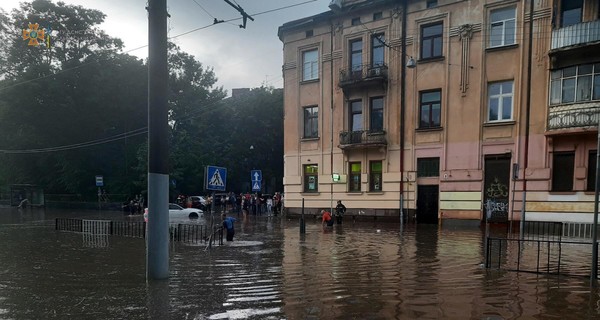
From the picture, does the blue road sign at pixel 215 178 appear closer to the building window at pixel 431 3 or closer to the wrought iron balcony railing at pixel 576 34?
the wrought iron balcony railing at pixel 576 34

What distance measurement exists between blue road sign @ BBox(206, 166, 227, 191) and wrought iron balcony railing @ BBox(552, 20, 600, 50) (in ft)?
58.4

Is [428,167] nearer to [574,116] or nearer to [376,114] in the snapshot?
[376,114]

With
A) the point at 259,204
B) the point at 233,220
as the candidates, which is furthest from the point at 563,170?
the point at 259,204

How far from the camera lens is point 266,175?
4991 centimetres

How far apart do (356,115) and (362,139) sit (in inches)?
79.8

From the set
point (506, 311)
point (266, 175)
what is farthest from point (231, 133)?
point (506, 311)

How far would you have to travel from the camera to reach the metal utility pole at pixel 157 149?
27.6 feet

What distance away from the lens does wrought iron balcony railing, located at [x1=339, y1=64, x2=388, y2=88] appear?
25266 millimetres

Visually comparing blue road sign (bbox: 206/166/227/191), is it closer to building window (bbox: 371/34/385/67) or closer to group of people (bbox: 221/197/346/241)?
group of people (bbox: 221/197/346/241)

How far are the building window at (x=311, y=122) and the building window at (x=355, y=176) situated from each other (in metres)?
3.59

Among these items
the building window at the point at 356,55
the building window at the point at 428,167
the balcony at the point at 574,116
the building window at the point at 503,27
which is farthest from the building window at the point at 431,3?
the building window at the point at 428,167

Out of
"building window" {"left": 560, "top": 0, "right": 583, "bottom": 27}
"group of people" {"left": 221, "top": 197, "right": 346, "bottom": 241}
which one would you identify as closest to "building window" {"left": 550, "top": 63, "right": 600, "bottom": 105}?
"building window" {"left": 560, "top": 0, "right": 583, "bottom": 27}

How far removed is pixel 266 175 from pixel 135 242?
3423cm

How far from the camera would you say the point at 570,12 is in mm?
20078
